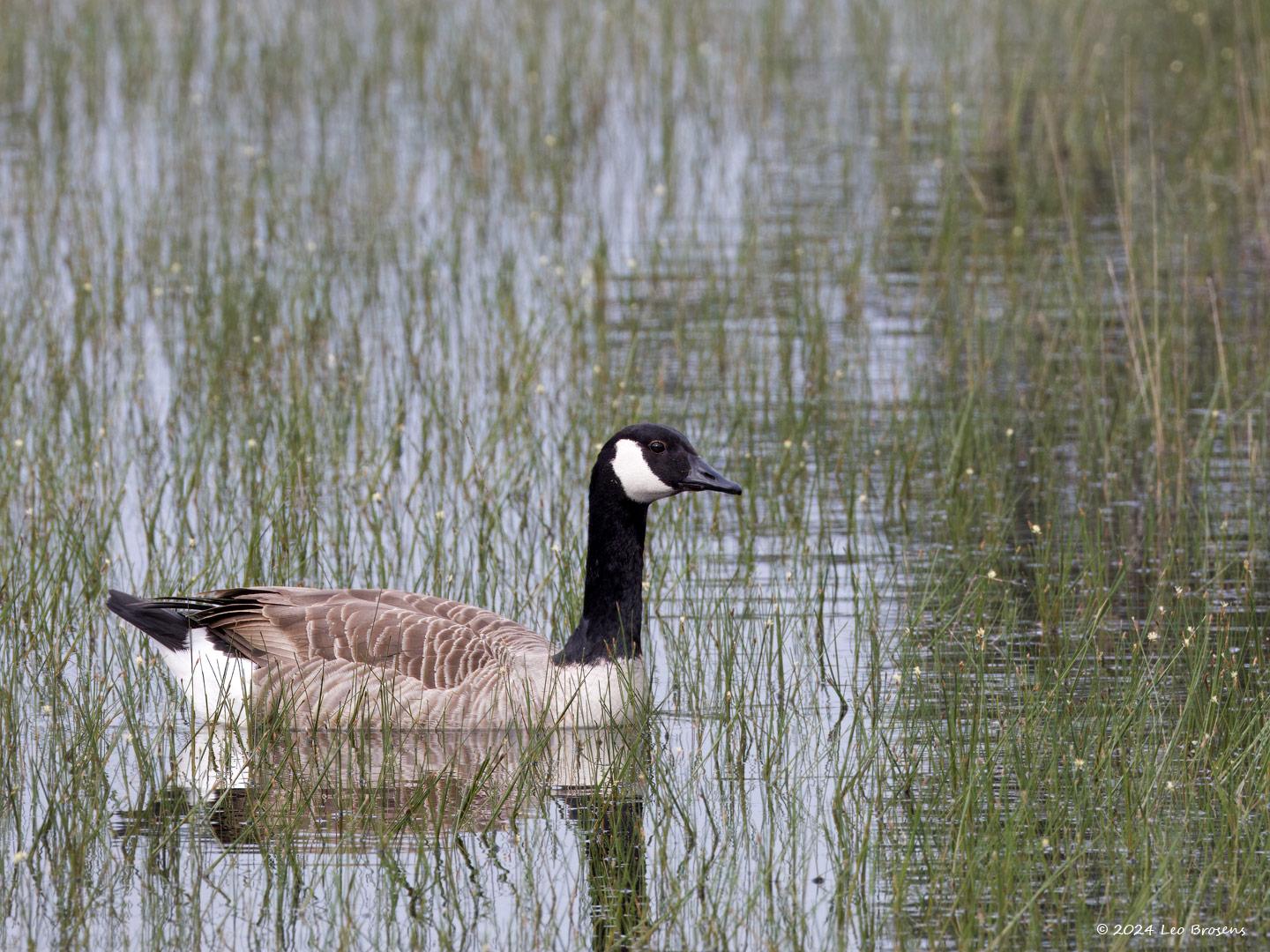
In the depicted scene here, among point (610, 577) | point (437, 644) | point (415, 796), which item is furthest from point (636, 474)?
point (415, 796)

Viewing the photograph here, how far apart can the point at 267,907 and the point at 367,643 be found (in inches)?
93.7

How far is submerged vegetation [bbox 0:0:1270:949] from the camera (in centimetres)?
778

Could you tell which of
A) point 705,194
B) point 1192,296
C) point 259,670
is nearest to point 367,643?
point 259,670

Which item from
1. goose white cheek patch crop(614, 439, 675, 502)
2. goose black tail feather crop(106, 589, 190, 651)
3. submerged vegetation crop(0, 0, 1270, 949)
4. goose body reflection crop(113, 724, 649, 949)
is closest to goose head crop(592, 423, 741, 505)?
goose white cheek patch crop(614, 439, 675, 502)

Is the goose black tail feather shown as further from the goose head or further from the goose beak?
the goose beak

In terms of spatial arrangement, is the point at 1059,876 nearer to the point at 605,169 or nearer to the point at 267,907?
the point at 267,907

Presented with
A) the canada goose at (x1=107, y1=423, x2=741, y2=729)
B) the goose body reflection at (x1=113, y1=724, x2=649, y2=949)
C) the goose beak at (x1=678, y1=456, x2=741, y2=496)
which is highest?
the goose beak at (x1=678, y1=456, x2=741, y2=496)

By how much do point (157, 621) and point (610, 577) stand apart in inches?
85.0

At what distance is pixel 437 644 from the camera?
31.9ft

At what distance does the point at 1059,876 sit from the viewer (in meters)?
7.52

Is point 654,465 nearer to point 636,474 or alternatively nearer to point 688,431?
point 636,474

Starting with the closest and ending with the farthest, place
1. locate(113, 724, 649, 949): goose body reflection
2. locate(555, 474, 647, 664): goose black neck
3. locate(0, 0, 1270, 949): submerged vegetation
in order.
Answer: locate(0, 0, 1270, 949): submerged vegetation < locate(113, 724, 649, 949): goose body reflection < locate(555, 474, 647, 664): goose black neck

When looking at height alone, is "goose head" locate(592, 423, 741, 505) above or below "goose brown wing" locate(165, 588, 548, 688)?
above

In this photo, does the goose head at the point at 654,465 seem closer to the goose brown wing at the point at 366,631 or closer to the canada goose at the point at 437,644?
the canada goose at the point at 437,644
